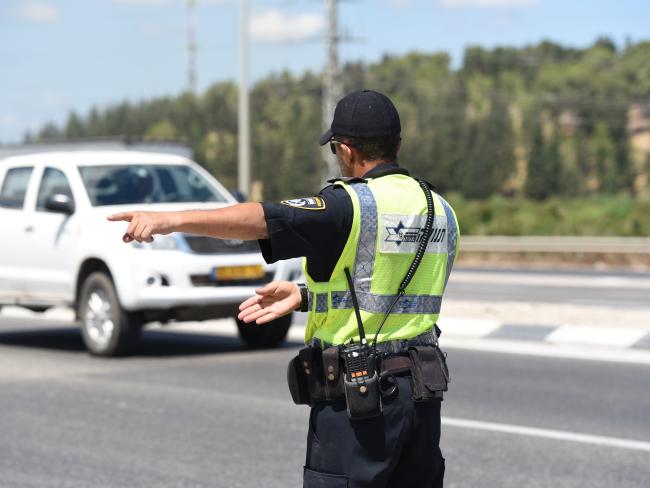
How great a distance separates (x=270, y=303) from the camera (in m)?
3.94

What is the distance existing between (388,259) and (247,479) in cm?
322

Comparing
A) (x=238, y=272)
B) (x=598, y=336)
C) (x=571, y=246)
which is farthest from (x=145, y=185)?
(x=571, y=246)

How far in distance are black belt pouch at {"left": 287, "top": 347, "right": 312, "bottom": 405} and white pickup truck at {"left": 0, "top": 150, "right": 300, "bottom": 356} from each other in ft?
24.5

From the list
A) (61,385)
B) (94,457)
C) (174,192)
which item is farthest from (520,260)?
(94,457)

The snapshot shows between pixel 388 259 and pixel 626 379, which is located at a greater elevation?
pixel 388 259

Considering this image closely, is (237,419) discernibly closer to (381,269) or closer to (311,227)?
(381,269)

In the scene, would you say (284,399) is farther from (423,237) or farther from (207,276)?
(423,237)

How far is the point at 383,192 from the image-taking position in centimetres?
356

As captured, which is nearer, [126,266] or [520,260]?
[126,266]

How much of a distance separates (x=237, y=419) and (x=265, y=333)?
384 centimetres

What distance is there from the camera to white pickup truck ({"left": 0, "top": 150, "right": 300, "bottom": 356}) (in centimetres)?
1124

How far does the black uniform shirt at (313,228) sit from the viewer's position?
3391 millimetres

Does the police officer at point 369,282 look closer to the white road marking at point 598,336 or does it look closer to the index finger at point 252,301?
the index finger at point 252,301

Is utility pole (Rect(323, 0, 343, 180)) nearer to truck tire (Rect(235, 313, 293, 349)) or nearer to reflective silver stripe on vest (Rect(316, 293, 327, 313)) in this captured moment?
truck tire (Rect(235, 313, 293, 349))
